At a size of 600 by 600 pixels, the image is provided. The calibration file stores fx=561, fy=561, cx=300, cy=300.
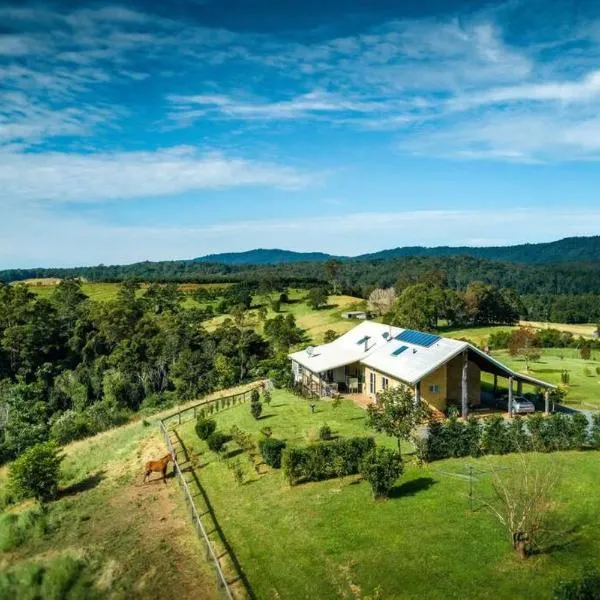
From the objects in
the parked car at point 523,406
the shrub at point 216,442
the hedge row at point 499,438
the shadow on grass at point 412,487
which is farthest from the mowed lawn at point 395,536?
the parked car at point 523,406

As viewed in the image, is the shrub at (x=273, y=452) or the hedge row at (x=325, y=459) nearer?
the hedge row at (x=325, y=459)

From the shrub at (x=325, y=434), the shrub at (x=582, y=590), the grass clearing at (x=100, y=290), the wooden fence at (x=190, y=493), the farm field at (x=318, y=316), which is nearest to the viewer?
the shrub at (x=582, y=590)

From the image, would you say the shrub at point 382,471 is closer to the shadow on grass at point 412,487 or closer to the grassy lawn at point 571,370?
the shadow on grass at point 412,487

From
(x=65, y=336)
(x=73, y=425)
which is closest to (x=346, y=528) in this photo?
(x=73, y=425)

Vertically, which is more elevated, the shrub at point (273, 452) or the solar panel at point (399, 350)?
the solar panel at point (399, 350)

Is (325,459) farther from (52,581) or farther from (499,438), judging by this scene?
(52,581)
